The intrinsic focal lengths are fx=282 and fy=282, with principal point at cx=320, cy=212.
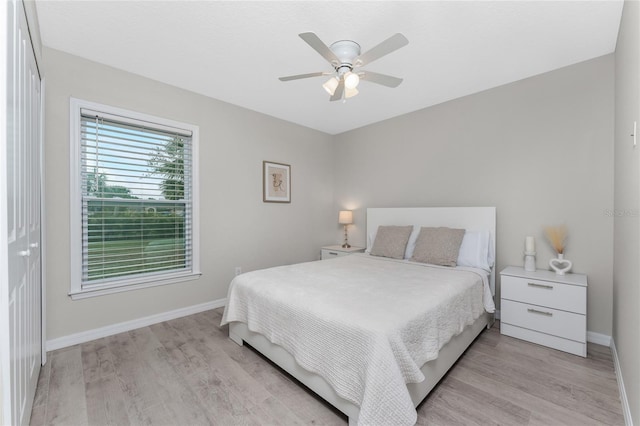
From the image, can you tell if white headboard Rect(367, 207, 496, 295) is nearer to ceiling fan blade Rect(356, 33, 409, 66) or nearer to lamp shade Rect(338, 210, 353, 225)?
lamp shade Rect(338, 210, 353, 225)

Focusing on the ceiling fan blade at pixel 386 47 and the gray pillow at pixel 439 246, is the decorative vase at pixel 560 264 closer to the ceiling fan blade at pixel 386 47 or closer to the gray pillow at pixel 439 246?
the gray pillow at pixel 439 246

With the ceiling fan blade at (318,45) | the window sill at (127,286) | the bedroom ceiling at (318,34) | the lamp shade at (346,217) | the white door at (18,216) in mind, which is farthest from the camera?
the lamp shade at (346,217)

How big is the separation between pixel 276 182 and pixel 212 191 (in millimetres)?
971

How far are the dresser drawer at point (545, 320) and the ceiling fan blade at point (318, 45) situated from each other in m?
2.62

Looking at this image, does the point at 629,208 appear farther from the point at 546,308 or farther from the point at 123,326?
the point at 123,326

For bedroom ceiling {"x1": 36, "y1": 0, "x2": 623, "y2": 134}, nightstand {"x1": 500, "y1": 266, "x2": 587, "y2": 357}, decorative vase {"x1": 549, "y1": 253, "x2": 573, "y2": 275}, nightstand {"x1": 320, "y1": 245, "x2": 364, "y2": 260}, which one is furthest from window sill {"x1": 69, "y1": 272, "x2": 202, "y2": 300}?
decorative vase {"x1": 549, "y1": 253, "x2": 573, "y2": 275}

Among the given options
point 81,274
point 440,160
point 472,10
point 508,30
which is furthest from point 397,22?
point 81,274

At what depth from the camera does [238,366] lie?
2.13m

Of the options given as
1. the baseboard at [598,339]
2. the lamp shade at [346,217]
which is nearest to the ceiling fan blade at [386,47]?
the lamp shade at [346,217]

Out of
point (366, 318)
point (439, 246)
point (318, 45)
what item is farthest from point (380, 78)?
point (439, 246)

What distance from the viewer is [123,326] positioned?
2.73 metres

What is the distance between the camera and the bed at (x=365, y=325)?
140 cm

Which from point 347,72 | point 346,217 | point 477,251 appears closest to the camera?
point 347,72

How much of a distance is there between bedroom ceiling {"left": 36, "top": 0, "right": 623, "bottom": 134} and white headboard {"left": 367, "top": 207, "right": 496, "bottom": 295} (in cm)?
137
